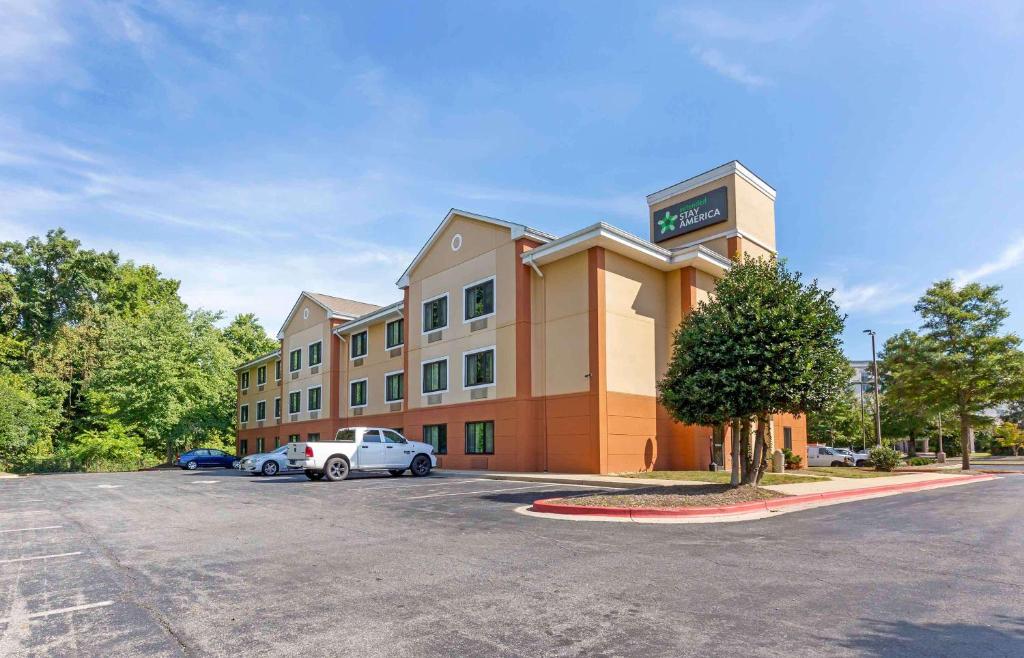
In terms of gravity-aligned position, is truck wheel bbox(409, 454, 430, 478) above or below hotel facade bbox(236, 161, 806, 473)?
below

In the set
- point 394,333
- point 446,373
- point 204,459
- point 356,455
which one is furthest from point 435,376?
point 204,459

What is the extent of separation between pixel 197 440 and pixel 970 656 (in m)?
55.9

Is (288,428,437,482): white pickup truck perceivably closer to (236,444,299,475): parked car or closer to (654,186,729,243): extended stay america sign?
(236,444,299,475): parked car

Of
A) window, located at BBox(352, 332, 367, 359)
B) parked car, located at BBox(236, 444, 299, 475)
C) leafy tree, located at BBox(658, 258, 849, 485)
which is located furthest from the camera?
window, located at BBox(352, 332, 367, 359)

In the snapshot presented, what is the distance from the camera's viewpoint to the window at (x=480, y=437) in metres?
26.6

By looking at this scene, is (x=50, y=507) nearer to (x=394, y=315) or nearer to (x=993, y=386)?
(x=394, y=315)

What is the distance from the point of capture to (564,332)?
24469 mm

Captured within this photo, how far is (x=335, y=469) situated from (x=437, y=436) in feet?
28.5

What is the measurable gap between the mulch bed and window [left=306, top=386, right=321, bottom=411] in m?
31.1

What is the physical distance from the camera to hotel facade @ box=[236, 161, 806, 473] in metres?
23.6

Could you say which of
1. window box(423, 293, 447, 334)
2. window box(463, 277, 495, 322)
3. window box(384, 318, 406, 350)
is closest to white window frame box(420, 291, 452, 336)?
window box(423, 293, 447, 334)

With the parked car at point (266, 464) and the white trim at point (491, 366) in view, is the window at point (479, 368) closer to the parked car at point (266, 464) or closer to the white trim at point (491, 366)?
the white trim at point (491, 366)

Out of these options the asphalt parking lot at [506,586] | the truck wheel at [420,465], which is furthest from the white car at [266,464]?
the asphalt parking lot at [506,586]

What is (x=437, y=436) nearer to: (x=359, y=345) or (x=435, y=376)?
(x=435, y=376)
